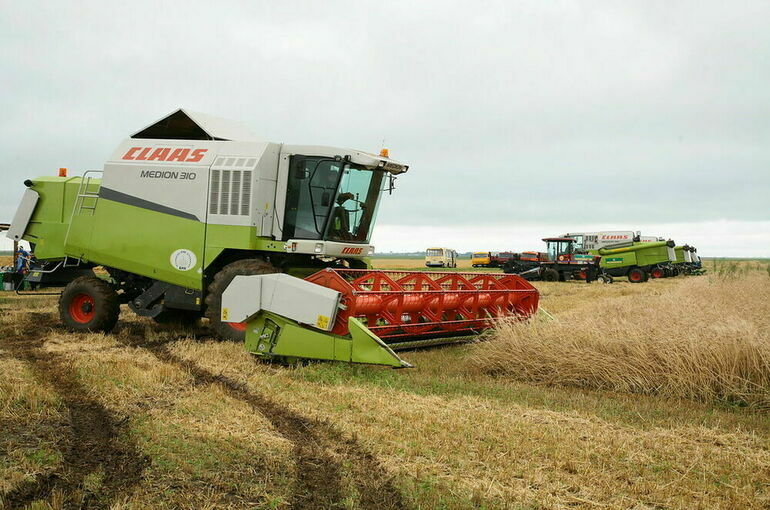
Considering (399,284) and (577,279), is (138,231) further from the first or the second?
(577,279)

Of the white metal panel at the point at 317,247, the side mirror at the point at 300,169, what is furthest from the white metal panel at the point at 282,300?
the side mirror at the point at 300,169

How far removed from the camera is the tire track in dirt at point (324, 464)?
123 inches

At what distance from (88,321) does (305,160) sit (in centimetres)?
395

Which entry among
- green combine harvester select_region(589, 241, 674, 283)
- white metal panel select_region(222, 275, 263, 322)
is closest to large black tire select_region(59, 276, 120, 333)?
white metal panel select_region(222, 275, 263, 322)

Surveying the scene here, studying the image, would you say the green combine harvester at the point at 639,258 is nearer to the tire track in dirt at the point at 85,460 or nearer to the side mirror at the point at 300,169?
the side mirror at the point at 300,169

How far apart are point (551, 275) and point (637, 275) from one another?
4.70 meters

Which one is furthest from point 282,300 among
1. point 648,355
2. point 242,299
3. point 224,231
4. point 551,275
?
point 551,275

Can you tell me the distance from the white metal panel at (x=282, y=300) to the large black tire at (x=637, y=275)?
1040 inches

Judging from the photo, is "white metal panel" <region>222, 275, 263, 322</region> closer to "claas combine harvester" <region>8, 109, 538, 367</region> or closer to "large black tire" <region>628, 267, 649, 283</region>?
"claas combine harvester" <region>8, 109, 538, 367</region>

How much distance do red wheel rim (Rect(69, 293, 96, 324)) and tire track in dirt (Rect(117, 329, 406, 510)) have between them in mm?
4859

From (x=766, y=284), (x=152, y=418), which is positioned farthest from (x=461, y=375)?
(x=766, y=284)

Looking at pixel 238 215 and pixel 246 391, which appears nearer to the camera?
pixel 246 391

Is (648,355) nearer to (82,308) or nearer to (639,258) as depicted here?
(82,308)

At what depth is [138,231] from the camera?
29.1 ft
